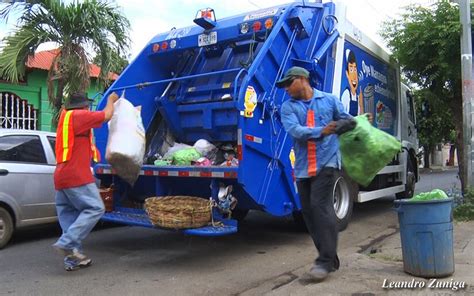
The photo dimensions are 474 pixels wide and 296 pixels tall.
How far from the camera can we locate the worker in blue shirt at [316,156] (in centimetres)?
463

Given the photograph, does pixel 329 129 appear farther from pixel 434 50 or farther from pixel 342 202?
pixel 434 50

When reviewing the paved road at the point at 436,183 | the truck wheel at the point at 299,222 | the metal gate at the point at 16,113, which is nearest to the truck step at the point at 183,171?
the truck wheel at the point at 299,222

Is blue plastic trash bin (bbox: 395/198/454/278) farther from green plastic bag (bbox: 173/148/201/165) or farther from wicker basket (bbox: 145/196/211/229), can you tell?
green plastic bag (bbox: 173/148/201/165)

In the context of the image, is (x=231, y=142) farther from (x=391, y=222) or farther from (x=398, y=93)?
(x=398, y=93)

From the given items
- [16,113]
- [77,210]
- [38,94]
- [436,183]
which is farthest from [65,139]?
[436,183]

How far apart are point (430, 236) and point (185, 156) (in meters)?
2.98

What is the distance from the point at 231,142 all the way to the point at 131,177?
1.45 m

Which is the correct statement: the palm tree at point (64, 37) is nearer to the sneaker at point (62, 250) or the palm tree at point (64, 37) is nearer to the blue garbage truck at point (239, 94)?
the blue garbage truck at point (239, 94)

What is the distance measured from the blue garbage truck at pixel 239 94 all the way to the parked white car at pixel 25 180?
87cm

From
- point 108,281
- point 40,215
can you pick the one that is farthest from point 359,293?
point 40,215

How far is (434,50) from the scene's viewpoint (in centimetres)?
923

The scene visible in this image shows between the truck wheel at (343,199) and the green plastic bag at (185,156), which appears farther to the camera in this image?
the truck wheel at (343,199)

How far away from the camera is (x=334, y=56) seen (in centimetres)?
701

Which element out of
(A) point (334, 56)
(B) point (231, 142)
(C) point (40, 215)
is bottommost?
(C) point (40, 215)
